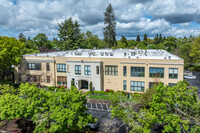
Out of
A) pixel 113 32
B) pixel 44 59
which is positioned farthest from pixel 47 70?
pixel 113 32

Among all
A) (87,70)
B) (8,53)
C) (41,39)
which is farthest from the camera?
(41,39)

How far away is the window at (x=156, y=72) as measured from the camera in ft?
109

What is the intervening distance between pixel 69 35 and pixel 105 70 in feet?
128

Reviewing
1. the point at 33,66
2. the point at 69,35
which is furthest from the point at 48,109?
the point at 69,35

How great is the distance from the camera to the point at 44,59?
40750 millimetres

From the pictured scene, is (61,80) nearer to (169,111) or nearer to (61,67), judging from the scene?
(61,67)

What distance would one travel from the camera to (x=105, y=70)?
3722 centimetres

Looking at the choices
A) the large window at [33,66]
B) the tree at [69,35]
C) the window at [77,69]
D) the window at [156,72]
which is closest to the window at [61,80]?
the window at [77,69]

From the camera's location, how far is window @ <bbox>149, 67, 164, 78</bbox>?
1310 inches

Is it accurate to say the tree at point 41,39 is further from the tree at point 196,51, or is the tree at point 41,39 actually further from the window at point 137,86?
the tree at point 196,51

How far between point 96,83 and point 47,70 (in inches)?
533

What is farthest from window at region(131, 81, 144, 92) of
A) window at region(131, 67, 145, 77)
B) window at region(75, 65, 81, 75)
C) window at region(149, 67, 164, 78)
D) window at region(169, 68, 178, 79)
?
window at region(75, 65, 81, 75)

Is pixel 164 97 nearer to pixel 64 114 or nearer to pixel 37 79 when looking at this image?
pixel 64 114

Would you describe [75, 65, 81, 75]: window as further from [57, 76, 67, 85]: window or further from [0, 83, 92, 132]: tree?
[0, 83, 92, 132]: tree
